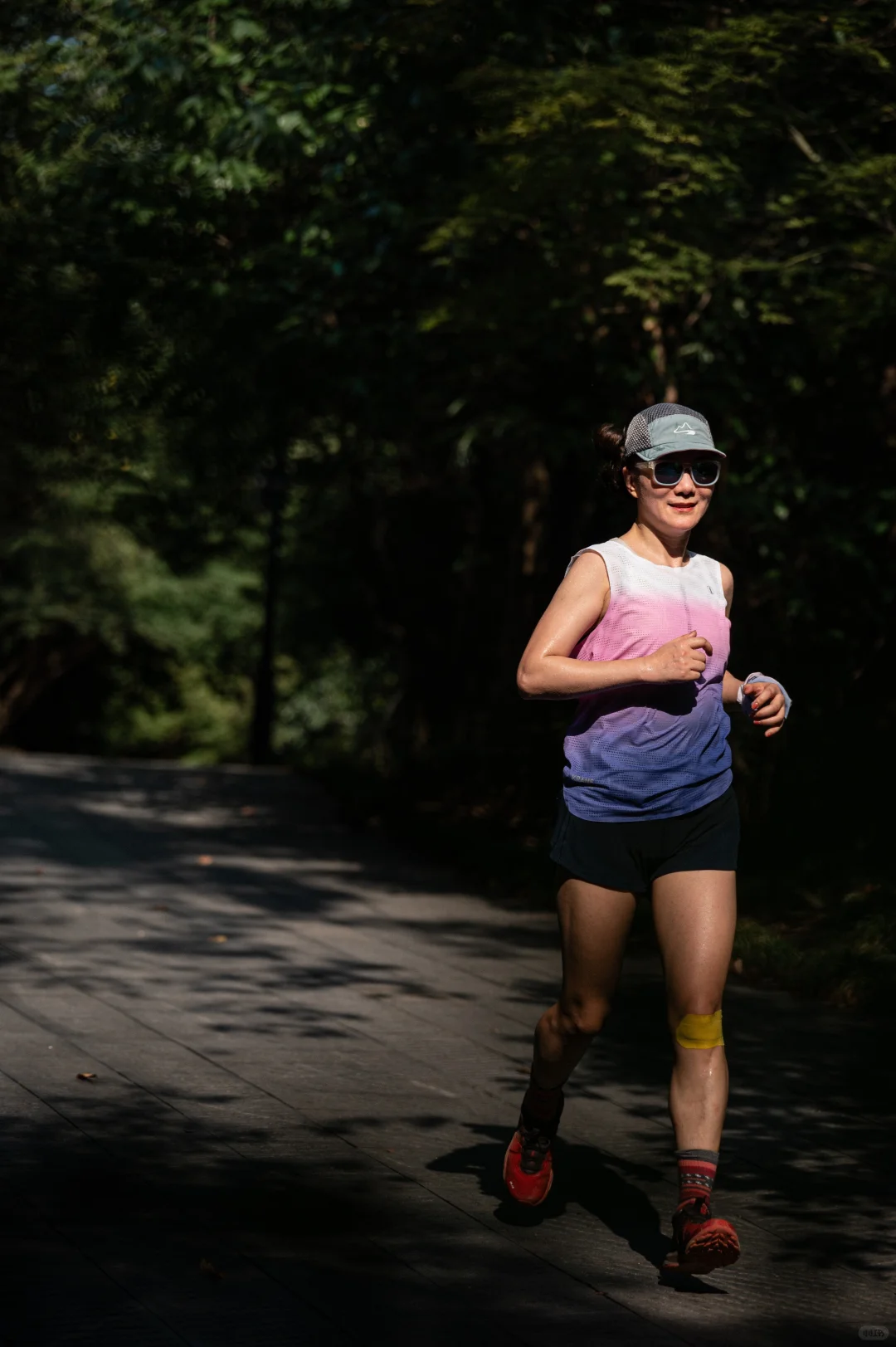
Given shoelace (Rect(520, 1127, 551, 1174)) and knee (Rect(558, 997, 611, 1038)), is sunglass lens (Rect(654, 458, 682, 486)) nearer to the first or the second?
knee (Rect(558, 997, 611, 1038))

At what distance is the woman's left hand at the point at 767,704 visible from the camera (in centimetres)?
470

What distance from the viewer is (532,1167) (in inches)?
197

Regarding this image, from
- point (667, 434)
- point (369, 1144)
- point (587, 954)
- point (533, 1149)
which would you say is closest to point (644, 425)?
point (667, 434)

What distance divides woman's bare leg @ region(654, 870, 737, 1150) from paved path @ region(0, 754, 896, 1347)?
385mm

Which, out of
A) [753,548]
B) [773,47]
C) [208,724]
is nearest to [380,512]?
[753,548]

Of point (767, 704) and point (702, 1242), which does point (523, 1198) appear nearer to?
point (702, 1242)

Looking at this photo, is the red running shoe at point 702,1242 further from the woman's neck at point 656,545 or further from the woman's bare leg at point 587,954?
the woman's neck at point 656,545

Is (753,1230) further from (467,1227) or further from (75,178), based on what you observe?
(75,178)

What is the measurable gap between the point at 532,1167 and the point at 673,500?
5.77ft

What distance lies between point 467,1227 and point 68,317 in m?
7.44

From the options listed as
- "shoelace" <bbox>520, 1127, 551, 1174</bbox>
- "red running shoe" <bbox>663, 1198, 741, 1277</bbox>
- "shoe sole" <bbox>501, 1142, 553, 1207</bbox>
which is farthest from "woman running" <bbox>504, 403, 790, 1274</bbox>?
"shoe sole" <bbox>501, 1142, 553, 1207</bbox>

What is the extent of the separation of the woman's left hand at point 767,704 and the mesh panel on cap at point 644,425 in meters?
0.65

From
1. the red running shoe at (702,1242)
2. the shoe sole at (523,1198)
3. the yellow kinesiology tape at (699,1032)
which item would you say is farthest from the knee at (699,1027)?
the shoe sole at (523,1198)

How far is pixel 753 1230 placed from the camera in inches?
200
